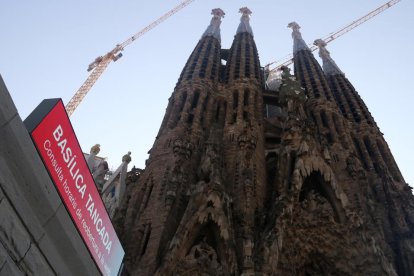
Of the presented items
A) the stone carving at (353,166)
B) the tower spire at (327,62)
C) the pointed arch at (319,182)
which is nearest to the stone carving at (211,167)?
the pointed arch at (319,182)

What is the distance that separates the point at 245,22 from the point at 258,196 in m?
28.8

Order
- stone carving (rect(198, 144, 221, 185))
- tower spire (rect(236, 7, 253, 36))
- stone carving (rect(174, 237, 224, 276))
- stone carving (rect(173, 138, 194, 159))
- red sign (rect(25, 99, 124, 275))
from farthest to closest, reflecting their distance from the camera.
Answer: tower spire (rect(236, 7, 253, 36)) → stone carving (rect(173, 138, 194, 159)) → stone carving (rect(198, 144, 221, 185)) → stone carving (rect(174, 237, 224, 276)) → red sign (rect(25, 99, 124, 275))

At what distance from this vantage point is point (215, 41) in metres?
38.3

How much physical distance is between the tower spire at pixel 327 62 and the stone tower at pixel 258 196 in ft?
37.2

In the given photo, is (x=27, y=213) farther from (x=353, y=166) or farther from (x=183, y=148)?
(x=353, y=166)

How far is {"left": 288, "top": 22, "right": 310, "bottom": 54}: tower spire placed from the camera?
44347 mm

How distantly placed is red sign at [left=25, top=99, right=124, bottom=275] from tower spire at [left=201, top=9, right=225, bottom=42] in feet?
107

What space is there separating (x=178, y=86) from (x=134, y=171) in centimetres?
911

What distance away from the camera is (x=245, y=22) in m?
45.2

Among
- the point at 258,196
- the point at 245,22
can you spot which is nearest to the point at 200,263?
the point at 258,196

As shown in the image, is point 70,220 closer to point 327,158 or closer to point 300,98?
point 327,158

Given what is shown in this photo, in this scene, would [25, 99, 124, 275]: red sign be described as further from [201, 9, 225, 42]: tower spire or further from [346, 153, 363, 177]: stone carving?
[201, 9, 225, 42]: tower spire

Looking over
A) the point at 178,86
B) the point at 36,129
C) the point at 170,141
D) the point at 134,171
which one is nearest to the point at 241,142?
the point at 170,141

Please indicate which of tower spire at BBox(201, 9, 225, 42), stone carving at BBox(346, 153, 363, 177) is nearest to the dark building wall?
stone carving at BBox(346, 153, 363, 177)
